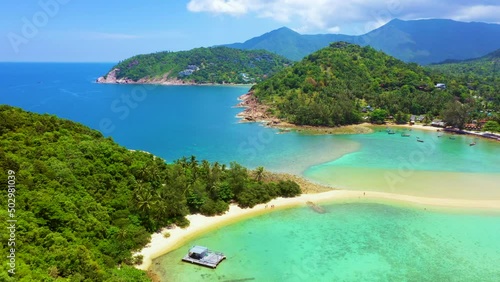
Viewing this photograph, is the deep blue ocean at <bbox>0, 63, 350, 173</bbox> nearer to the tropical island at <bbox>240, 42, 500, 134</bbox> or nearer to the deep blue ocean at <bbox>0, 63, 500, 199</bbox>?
the deep blue ocean at <bbox>0, 63, 500, 199</bbox>

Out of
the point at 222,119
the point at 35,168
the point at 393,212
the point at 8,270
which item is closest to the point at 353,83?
the point at 222,119

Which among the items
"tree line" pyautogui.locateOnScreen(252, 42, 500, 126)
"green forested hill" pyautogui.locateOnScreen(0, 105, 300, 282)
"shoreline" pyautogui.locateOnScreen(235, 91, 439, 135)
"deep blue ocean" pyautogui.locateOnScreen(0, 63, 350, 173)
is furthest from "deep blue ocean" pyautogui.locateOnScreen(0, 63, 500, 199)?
"green forested hill" pyautogui.locateOnScreen(0, 105, 300, 282)

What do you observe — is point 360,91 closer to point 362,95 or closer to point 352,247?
point 362,95

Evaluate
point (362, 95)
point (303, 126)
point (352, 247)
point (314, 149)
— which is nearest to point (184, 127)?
point (303, 126)

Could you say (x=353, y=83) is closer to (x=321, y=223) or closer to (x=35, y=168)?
(x=321, y=223)

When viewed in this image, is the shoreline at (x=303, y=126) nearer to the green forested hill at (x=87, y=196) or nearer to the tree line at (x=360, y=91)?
the tree line at (x=360, y=91)

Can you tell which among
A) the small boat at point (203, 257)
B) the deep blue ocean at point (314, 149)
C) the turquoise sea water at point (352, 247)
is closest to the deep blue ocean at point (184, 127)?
the deep blue ocean at point (314, 149)
